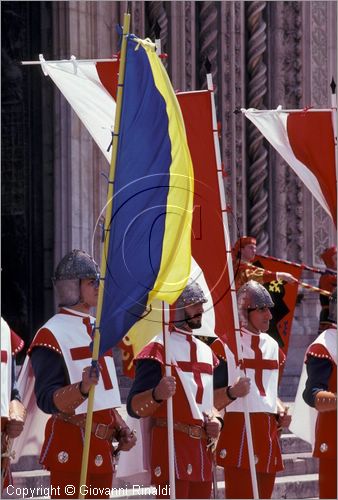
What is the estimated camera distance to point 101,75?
933 centimetres

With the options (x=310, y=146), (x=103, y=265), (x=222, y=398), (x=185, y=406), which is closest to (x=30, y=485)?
(x=222, y=398)

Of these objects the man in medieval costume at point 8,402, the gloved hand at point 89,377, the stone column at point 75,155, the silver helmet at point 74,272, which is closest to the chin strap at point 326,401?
the silver helmet at point 74,272

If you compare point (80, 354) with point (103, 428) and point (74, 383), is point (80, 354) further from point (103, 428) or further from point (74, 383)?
point (103, 428)

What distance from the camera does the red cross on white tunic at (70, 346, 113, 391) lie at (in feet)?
26.4

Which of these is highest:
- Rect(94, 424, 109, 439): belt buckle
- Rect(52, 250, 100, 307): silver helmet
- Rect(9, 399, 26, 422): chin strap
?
Rect(52, 250, 100, 307): silver helmet

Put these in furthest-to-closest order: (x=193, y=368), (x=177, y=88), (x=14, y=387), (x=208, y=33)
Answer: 1. (x=208, y=33)
2. (x=177, y=88)
3. (x=193, y=368)
4. (x=14, y=387)

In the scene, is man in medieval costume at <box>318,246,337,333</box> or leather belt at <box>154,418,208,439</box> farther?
man in medieval costume at <box>318,246,337,333</box>

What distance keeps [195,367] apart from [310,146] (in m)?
2.09

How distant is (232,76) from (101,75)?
24.0ft

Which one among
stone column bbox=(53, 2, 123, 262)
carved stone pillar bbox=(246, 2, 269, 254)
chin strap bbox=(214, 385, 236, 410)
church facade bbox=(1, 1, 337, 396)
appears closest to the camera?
chin strap bbox=(214, 385, 236, 410)

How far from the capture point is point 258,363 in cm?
934

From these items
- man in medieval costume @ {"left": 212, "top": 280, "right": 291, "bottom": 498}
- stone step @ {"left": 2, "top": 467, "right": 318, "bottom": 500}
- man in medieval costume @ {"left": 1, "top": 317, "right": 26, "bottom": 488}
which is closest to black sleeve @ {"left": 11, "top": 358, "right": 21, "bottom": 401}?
man in medieval costume @ {"left": 1, "top": 317, "right": 26, "bottom": 488}

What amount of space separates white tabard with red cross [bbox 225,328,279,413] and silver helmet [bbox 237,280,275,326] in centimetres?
12

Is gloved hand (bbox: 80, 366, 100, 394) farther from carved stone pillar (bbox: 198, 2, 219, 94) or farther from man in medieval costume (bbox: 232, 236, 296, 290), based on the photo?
carved stone pillar (bbox: 198, 2, 219, 94)
